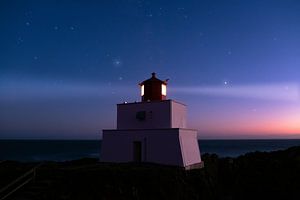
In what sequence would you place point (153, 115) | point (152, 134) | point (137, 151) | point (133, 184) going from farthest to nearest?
point (153, 115) < point (137, 151) < point (152, 134) < point (133, 184)

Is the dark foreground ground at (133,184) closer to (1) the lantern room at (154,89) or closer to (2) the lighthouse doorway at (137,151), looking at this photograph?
(2) the lighthouse doorway at (137,151)

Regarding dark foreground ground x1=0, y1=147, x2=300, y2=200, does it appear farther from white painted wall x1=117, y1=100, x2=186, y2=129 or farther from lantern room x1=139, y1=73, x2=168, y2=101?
lantern room x1=139, y1=73, x2=168, y2=101

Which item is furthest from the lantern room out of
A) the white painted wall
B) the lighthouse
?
the white painted wall

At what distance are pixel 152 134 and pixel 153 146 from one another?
79 cm

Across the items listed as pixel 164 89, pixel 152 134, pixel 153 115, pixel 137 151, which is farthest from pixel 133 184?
pixel 164 89

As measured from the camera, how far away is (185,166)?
18.2 metres

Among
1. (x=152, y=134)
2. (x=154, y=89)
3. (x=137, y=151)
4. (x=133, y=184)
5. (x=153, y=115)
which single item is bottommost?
(x=133, y=184)

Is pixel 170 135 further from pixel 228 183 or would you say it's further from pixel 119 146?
pixel 228 183

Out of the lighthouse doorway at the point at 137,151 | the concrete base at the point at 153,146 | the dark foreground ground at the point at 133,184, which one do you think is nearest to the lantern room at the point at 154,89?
the concrete base at the point at 153,146

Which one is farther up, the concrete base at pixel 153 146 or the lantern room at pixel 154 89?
the lantern room at pixel 154 89

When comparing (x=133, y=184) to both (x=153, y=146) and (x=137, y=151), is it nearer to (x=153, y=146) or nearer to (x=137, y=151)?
(x=153, y=146)

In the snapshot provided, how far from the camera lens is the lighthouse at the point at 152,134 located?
18656 mm

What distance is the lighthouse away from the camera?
61.2 feet

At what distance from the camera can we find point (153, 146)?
19.1 meters
